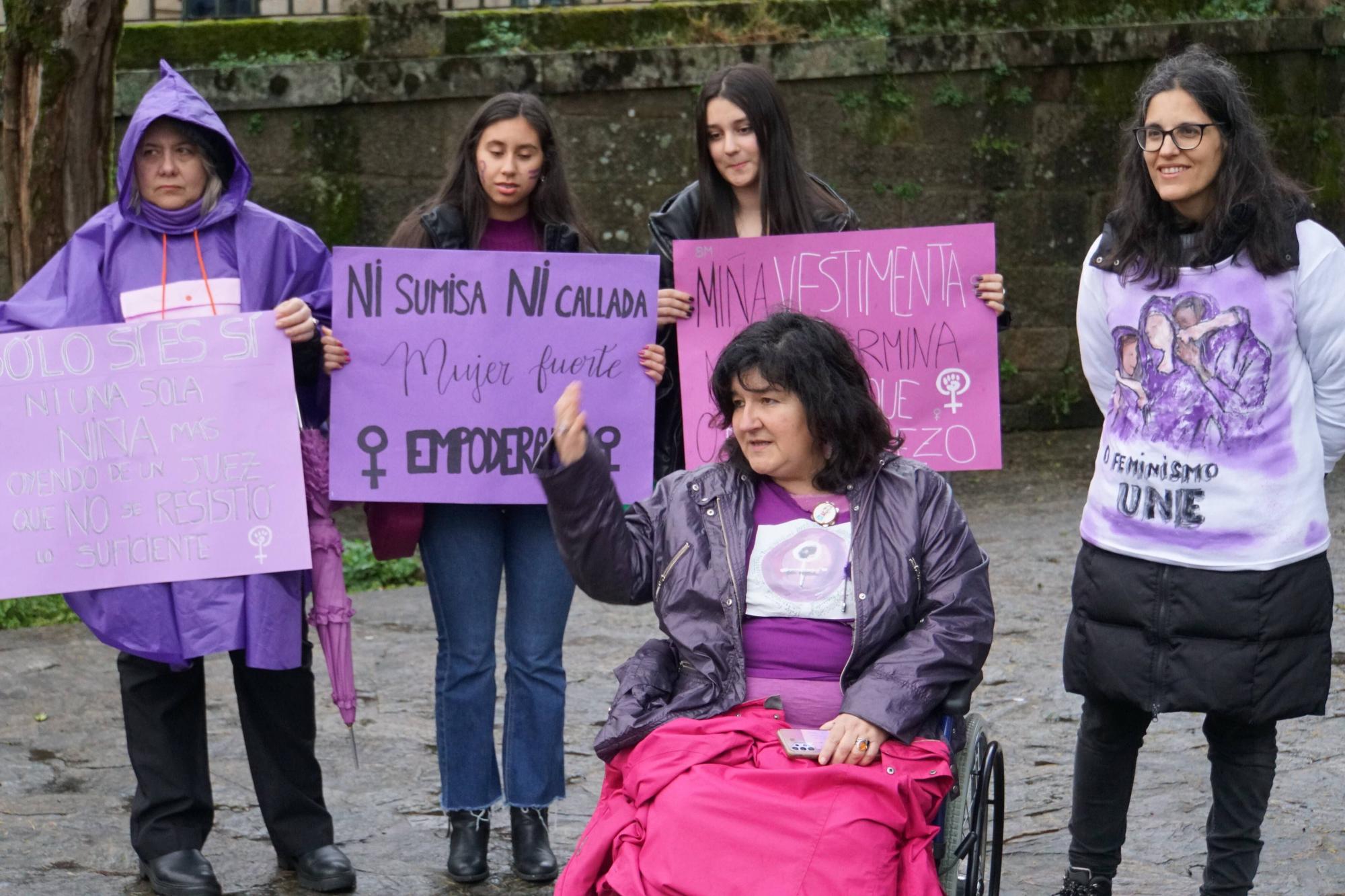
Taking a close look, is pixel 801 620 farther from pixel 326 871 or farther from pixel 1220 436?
pixel 326 871

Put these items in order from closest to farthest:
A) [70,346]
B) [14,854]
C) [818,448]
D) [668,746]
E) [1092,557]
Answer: [668,746] < [818,448] < [1092,557] < [70,346] < [14,854]

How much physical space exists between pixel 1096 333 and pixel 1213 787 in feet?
3.53

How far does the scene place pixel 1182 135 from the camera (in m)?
3.69

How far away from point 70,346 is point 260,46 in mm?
5357

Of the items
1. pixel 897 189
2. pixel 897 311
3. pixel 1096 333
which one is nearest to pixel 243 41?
pixel 897 189

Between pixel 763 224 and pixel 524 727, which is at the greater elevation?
pixel 763 224

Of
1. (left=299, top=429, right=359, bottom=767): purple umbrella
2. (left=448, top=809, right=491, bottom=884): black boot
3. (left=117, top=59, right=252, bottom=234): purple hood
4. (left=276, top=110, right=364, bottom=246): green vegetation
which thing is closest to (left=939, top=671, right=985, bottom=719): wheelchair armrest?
(left=448, top=809, right=491, bottom=884): black boot

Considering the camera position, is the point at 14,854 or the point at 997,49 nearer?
the point at 14,854

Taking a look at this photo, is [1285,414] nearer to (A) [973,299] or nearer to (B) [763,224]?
(A) [973,299]

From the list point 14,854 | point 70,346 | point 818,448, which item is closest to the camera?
point 818,448

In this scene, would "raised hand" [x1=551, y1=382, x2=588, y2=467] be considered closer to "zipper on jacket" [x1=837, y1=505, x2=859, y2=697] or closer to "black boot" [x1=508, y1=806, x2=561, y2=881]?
"zipper on jacket" [x1=837, y1=505, x2=859, y2=697]

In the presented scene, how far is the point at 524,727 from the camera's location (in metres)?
4.34


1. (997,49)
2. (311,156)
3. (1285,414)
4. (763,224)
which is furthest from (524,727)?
(997,49)

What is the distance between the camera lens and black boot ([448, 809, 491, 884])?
430 centimetres
